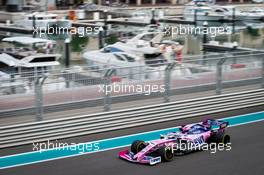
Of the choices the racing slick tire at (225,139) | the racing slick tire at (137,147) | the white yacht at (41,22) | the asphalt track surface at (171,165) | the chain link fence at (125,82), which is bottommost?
the asphalt track surface at (171,165)

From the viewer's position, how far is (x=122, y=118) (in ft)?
43.9

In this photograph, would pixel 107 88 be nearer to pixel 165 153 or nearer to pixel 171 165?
pixel 165 153

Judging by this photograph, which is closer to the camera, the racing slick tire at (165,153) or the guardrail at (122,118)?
the racing slick tire at (165,153)

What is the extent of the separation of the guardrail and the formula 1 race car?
178 centimetres

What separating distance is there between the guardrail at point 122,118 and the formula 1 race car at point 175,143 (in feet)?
5.85

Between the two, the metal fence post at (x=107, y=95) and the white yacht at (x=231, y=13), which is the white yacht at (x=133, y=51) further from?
the white yacht at (x=231, y=13)

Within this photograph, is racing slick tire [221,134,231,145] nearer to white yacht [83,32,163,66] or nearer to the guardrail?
the guardrail

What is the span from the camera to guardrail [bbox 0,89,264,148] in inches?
472

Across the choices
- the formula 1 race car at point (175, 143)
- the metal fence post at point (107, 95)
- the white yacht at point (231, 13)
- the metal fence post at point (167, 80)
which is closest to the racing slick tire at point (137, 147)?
the formula 1 race car at point (175, 143)

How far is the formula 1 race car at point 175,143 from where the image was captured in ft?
35.7

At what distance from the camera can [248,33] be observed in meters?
48.8

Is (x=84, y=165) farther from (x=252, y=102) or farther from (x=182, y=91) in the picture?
(x=252, y=102)

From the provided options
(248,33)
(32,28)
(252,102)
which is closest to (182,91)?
(252,102)

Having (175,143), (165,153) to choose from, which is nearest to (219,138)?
(175,143)
